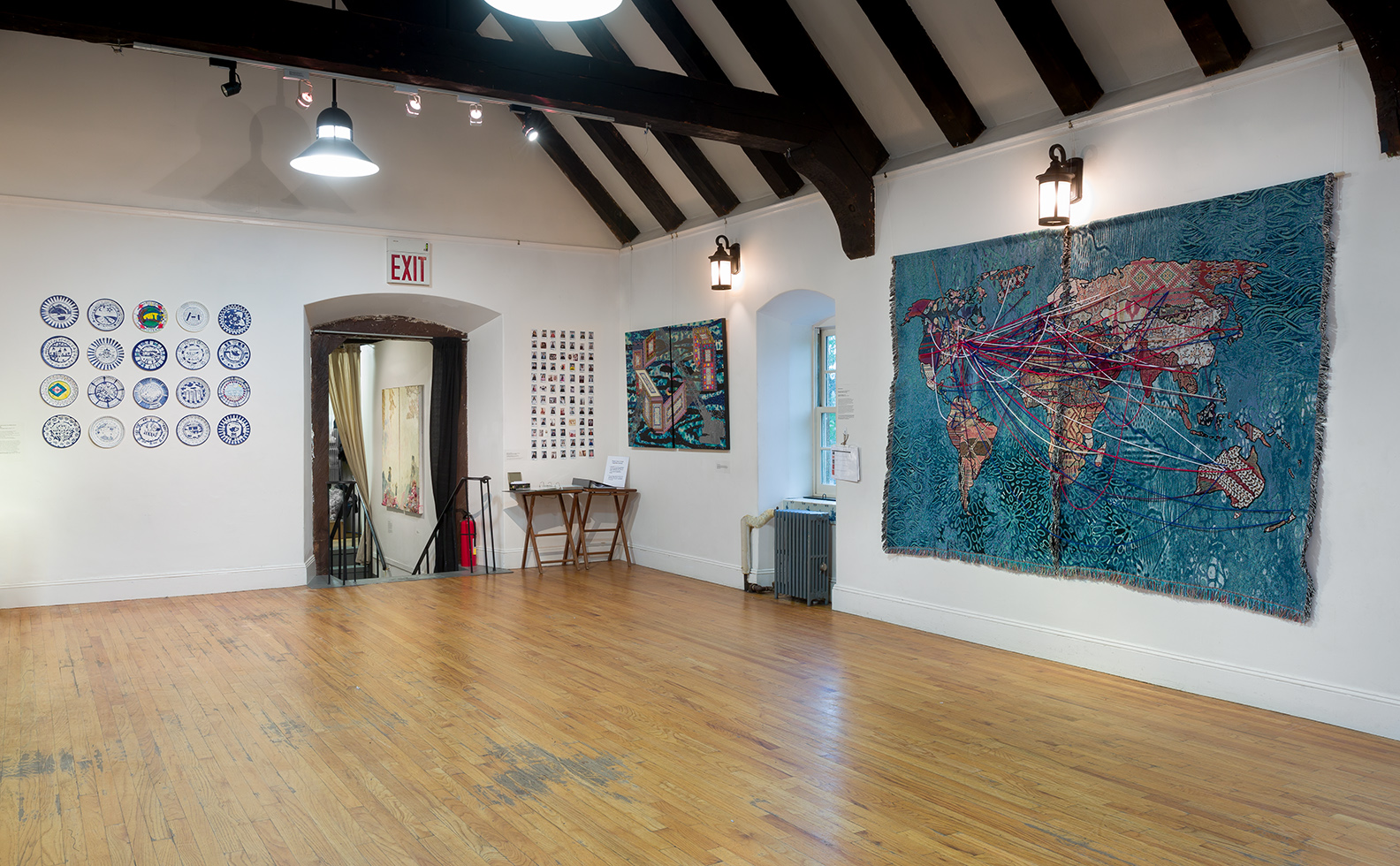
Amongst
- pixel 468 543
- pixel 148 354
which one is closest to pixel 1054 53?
pixel 468 543

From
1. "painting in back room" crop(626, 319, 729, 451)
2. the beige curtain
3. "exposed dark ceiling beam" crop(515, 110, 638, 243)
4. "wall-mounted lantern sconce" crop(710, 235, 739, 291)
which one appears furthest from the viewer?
the beige curtain

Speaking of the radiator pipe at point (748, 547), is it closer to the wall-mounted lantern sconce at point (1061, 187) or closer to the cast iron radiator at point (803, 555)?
the cast iron radiator at point (803, 555)

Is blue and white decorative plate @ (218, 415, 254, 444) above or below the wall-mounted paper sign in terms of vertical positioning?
below

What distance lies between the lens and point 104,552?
7.27 m

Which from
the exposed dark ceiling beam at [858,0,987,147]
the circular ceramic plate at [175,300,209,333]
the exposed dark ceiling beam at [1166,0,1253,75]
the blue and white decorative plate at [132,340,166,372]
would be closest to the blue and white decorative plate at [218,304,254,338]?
the circular ceramic plate at [175,300,209,333]

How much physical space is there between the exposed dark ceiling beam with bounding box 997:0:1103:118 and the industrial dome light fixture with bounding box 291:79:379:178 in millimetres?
3762

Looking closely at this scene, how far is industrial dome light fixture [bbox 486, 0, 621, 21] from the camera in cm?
263

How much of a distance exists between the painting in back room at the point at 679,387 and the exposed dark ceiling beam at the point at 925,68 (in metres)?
2.84

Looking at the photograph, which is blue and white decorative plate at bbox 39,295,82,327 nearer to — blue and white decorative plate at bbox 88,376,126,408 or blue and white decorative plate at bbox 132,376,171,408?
blue and white decorative plate at bbox 88,376,126,408

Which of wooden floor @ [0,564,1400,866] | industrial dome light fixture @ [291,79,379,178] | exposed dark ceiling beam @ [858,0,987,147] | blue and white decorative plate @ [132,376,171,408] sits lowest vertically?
wooden floor @ [0,564,1400,866]

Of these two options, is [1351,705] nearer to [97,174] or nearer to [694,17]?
[694,17]

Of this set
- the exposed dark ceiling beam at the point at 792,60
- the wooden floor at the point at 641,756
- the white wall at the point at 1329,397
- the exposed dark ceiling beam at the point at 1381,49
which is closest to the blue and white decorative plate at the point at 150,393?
the wooden floor at the point at 641,756

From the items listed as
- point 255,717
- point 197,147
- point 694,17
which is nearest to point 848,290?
point 694,17

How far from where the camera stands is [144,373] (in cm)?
742
